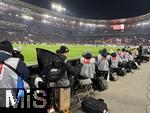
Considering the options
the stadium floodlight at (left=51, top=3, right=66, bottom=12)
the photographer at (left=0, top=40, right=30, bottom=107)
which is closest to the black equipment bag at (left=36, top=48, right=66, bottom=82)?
the photographer at (left=0, top=40, right=30, bottom=107)

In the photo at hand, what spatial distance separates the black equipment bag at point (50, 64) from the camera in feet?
13.6

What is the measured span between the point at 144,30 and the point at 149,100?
65482 millimetres

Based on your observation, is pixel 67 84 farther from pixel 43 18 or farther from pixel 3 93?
pixel 43 18

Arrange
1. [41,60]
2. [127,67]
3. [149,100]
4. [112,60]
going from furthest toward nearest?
[127,67] < [112,60] < [149,100] < [41,60]

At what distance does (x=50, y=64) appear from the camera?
13.6 ft

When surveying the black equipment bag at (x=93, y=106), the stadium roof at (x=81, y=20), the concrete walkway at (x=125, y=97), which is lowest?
the concrete walkway at (x=125, y=97)

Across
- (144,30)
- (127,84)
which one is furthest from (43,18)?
(127,84)

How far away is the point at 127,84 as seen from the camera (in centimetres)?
1040

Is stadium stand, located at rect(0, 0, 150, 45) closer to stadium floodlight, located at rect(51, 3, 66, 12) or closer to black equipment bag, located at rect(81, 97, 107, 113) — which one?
stadium floodlight, located at rect(51, 3, 66, 12)

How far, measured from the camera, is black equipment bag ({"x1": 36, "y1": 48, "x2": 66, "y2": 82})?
414 centimetres

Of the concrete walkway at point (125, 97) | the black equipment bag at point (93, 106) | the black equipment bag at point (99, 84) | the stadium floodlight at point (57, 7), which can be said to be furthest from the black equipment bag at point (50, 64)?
the stadium floodlight at point (57, 7)

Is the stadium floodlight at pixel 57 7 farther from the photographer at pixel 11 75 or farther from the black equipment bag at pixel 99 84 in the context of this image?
the photographer at pixel 11 75

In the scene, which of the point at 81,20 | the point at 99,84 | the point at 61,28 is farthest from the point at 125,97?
the point at 81,20

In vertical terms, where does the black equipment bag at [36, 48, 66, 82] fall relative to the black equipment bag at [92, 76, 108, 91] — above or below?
above
